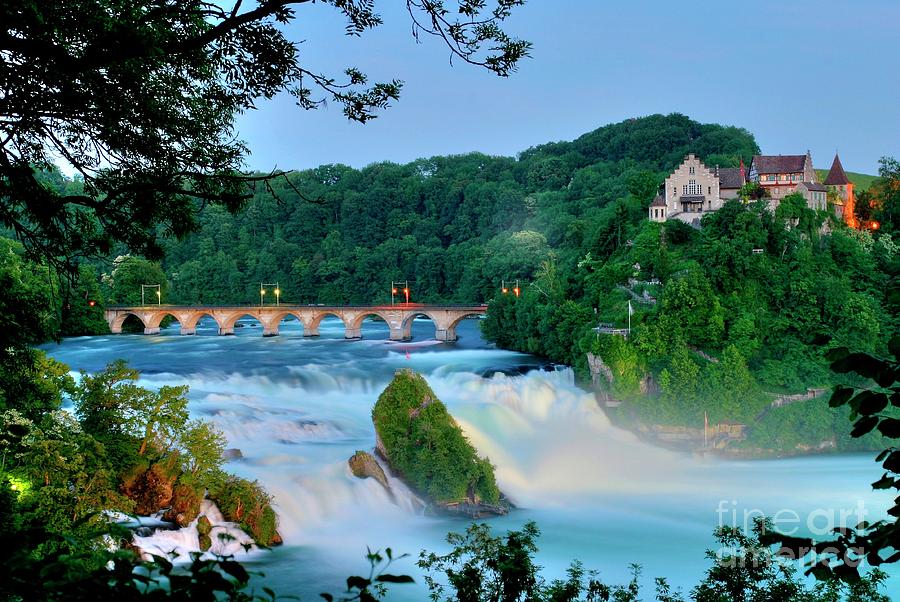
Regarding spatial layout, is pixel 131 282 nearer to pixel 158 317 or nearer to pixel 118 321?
pixel 118 321

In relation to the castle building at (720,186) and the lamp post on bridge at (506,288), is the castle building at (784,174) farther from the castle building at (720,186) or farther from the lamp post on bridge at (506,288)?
the lamp post on bridge at (506,288)

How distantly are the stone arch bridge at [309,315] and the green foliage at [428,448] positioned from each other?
29.7 meters

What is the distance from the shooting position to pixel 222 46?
6.05 meters

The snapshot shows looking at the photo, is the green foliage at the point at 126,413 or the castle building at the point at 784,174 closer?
the green foliage at the point at 126,413

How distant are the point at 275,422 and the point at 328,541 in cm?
732

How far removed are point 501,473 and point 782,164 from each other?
27.8 meters

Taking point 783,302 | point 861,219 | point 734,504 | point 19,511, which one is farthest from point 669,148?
point 19,511

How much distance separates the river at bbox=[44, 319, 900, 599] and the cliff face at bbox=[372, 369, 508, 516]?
28.5 inches

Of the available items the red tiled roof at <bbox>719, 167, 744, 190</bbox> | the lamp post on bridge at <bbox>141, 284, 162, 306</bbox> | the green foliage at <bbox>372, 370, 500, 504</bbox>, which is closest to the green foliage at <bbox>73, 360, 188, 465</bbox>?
the green foliage at <bbox>372, 370, 500, 504</bbox>

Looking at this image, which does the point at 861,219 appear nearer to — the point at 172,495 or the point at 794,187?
the point at 794,187

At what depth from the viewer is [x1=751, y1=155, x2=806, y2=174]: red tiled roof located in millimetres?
42125

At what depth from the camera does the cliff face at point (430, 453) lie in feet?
66.8

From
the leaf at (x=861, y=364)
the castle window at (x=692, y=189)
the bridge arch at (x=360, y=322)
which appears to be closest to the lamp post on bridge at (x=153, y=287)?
the bridge arch at (x=360, y=322)

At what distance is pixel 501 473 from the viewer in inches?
958
